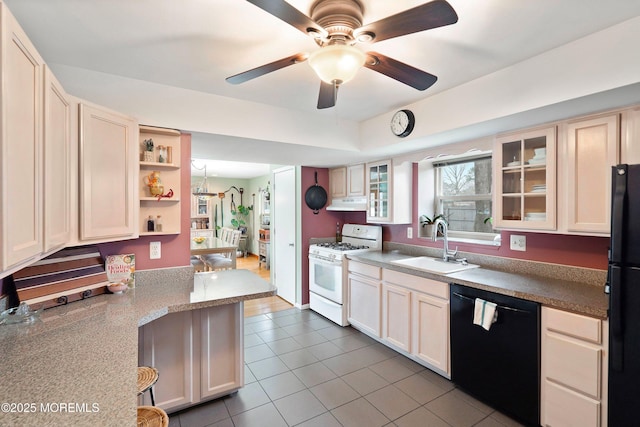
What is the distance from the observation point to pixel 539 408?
183 centimetres

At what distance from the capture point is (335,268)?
3.54 meters

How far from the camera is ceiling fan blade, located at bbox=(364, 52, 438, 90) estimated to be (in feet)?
4.44

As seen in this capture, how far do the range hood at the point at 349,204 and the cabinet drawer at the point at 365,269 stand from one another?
76 cm

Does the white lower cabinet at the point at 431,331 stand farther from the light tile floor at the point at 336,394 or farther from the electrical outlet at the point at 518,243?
the electrical outlet at the point at 518,243

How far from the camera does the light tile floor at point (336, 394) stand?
1993 mm

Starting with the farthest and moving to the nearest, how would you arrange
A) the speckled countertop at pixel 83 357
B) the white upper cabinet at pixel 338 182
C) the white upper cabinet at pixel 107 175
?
the white upper cabinet at pixel 338 182
the white upper cabinet at pixel 107 175
the speckled countertop at pixel 83 357

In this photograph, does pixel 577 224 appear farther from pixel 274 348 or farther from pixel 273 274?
pixel 273 274

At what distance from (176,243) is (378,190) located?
89.8 inches

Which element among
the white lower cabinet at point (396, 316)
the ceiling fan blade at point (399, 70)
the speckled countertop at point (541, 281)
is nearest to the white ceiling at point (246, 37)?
the ceiling fan blade at point (399, 70)

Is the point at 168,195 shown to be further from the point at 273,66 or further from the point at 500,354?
the point at 500,354

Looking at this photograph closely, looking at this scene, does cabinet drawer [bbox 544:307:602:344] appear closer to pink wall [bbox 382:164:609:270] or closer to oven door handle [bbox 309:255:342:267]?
pink wall [bbox 382:164:609:270]

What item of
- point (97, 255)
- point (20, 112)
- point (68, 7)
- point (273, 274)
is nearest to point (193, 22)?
point (68, 7)

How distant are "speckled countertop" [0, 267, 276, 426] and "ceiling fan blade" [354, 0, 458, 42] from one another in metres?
1.55

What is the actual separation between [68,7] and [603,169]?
304cm
